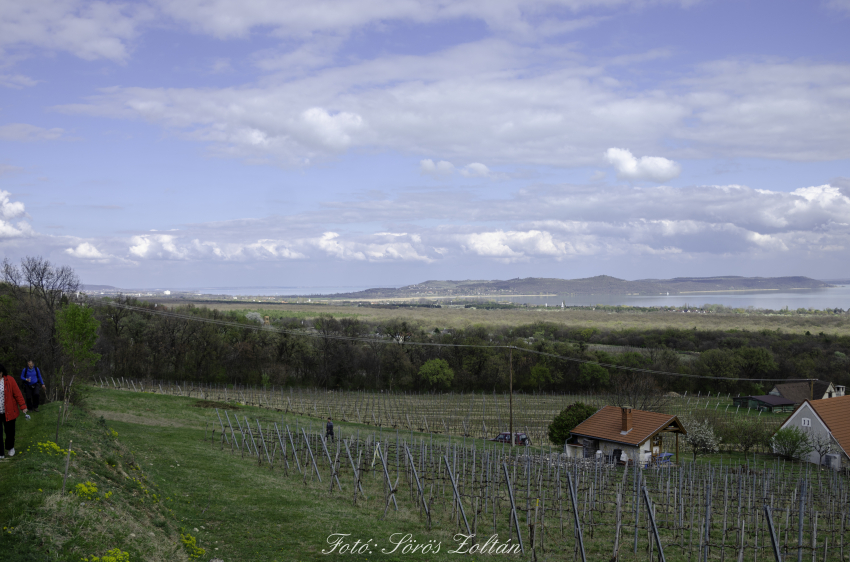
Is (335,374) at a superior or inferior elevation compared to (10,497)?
inferior

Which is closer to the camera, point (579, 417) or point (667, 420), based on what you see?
Result: point (667, 420)

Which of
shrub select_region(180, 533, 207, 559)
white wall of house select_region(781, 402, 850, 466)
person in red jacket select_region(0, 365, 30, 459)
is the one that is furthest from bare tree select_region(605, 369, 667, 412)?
person in red jacket select_region(0, 365, 30, 459)

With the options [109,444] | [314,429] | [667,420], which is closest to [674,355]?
[667,420]

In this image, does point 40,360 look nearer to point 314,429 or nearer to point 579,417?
point 314,429

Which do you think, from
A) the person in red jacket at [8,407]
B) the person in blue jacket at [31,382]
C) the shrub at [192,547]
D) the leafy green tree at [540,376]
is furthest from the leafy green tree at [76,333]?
the leafy green tree at [540,376]

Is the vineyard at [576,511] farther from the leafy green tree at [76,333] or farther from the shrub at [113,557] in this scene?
the leafy green tree at [76,333]

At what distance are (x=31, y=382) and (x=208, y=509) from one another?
6243 millimetres

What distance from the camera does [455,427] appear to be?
40094 millimetres

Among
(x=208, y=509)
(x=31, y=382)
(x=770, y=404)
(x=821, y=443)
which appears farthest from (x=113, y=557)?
(x=770, y=404)

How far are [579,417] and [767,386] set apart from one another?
141 feet

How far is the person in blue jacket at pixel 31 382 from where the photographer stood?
1483 cm

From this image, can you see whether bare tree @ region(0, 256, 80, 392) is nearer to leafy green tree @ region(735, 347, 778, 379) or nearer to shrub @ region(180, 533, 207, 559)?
shrub @ region(180, 533, 207, 559)

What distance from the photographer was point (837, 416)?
3412cm

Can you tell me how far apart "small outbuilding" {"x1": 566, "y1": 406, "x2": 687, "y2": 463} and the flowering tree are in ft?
23.3
